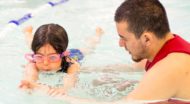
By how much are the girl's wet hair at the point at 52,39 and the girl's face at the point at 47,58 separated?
1.6 inches

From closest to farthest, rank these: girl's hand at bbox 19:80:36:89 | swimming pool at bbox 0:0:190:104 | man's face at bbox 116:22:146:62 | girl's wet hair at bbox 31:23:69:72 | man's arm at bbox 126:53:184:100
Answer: man's arm at bbox 126:53:184:100
man's face at bbox 116:22:146:62
girl's hand at bbox 19:80:36:89
swimming pool at bbox 0:0:190:104
girl's wet hair at bbox 31:23:69:72

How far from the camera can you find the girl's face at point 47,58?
3181mm

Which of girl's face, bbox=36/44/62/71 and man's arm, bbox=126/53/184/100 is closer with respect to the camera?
man's arm, bbox=126/53/184/100

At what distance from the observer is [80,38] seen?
16.1 feet

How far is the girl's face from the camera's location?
3181 millimetres

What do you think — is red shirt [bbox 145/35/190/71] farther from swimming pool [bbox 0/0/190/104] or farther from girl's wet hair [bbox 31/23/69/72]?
girl's wet hair [bbox 31/23/69/72]

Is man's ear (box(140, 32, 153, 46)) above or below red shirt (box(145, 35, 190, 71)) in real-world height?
above

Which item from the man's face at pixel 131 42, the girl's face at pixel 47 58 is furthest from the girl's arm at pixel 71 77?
the man's face at pixel 131 42

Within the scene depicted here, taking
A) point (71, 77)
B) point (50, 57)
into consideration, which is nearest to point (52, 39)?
point (50, 57)

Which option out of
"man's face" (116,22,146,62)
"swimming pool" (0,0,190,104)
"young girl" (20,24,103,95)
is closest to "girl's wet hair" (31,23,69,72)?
"young girl" (20,24,103,95)

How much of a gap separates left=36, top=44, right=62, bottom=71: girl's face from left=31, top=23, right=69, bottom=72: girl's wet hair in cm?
4

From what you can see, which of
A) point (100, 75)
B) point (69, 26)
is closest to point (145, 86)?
point (100, 75)

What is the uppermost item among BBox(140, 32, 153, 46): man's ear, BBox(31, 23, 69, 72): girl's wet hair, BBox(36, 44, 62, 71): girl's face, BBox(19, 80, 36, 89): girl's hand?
BBox(140, 32, 153, 46): man's ear

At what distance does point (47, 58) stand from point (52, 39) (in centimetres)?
20
